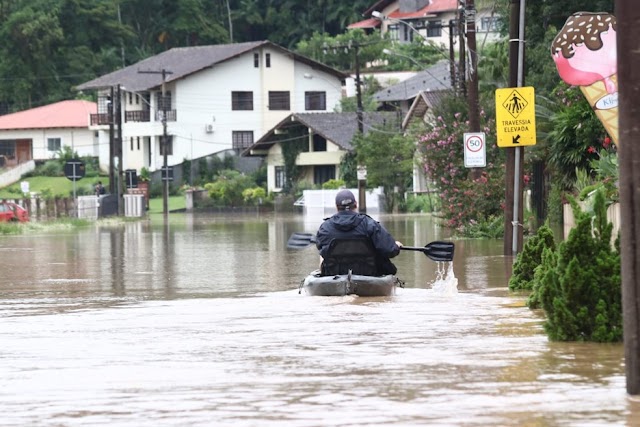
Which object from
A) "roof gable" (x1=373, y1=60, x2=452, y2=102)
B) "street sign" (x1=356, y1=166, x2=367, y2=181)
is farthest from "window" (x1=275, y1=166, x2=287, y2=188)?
"street sign" (x1=356, y1=166, x2=367, y2=181)

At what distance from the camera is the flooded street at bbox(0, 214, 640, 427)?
30.3 ft

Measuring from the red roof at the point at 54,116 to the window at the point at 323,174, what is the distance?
19991 millimetres

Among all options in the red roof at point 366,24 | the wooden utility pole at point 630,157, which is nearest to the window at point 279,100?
the red roof at point 366,24

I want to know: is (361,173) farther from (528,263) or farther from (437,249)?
(528,263)

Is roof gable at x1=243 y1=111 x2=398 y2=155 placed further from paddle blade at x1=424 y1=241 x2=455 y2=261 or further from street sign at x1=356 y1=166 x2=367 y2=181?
paddle blade at x1=424 y1=241 x2=455 y2=261

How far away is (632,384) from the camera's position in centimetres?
943

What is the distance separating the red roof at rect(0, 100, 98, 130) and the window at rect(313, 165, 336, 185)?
787 inches

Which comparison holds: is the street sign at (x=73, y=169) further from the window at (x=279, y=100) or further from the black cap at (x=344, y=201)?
the black cap at (x=344, y=201)

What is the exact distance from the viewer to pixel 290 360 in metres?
11.8

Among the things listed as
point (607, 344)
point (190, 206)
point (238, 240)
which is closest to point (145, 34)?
point (190, 206)

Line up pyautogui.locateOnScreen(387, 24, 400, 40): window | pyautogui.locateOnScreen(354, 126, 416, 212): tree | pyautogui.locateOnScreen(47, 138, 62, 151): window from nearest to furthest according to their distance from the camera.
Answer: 1. pyautogui.locateOnScreen(354, 126, 416, 212): tree
2. pyautogui.locateOnScreen(47, 138, 62, 151): window
3. pyautogui.locateOnScreen(387, 24, 400, 40): window

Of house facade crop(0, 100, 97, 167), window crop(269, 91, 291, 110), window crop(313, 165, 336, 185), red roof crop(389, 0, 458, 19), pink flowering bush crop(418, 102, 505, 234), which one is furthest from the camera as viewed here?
red roof crop(389, 0, 458, 19)

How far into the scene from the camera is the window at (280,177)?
90.3 meters

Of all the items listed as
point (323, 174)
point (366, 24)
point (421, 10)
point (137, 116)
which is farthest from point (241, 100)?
point (421, 10)
